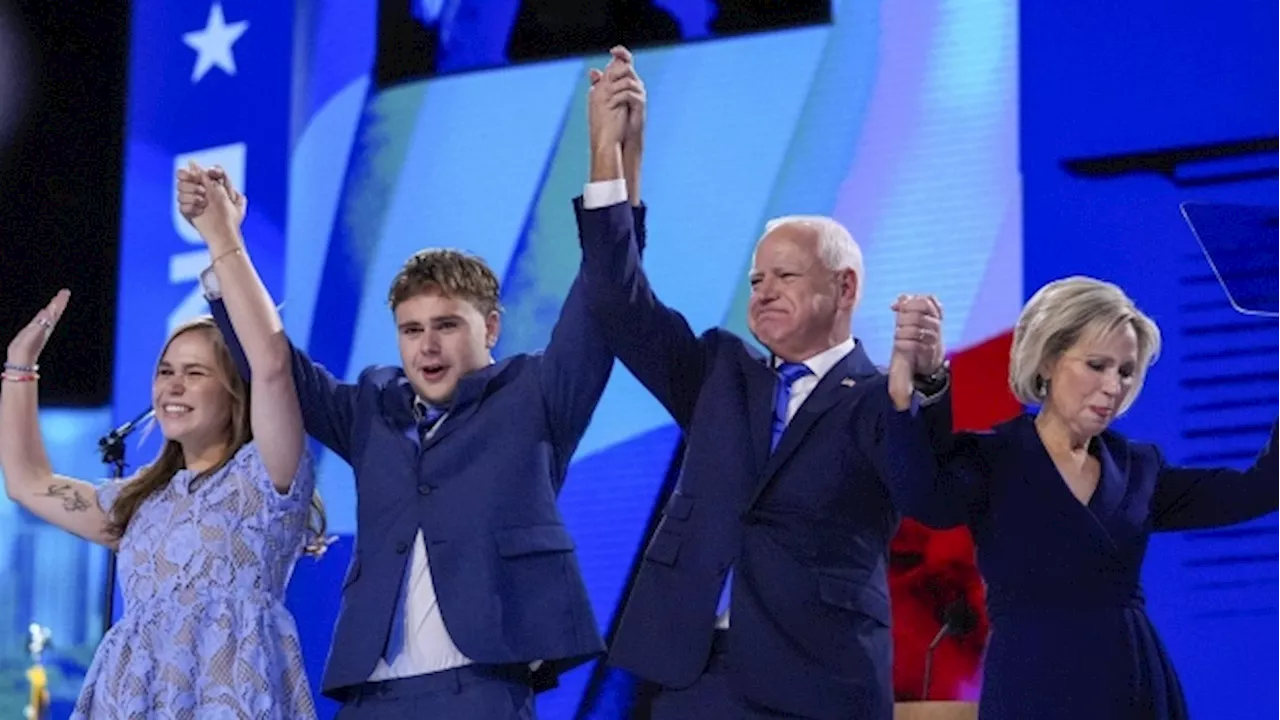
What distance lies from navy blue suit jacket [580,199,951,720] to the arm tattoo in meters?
1.22

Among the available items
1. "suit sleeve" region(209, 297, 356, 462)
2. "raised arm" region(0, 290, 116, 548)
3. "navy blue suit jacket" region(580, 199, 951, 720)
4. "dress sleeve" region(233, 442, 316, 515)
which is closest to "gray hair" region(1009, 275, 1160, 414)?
"navy blue suit jacket" region(580, 199, 951, 720)

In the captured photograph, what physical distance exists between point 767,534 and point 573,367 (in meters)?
0.50

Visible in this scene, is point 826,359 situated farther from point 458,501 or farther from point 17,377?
point 17,377

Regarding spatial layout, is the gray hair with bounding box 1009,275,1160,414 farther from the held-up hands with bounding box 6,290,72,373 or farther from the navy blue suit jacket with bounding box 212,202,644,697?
the held-up hands with bounding box 6,290,72,373

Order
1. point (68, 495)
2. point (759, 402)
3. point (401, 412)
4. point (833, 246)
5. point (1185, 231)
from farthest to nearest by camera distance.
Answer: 1. point (1185, 231)
2. point (68, 495)
3. point (401, 412)
4. point (833, 246)
5. point (759, 402)

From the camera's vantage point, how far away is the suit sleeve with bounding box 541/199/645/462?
328 centimetres

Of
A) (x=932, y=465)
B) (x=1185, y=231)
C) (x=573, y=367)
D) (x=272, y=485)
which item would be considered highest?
(x=1185, y=231)

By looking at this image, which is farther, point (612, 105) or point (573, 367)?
point (573, 367)

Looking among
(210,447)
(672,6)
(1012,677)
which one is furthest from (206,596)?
(672,6)

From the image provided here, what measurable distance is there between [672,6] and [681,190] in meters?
0.52

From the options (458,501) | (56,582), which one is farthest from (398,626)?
(56,582)

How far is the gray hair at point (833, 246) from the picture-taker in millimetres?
3252

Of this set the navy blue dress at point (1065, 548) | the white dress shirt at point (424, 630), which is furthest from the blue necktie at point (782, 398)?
the white dress shirt at point (424, 630)

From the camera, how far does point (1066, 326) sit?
3.02 m
